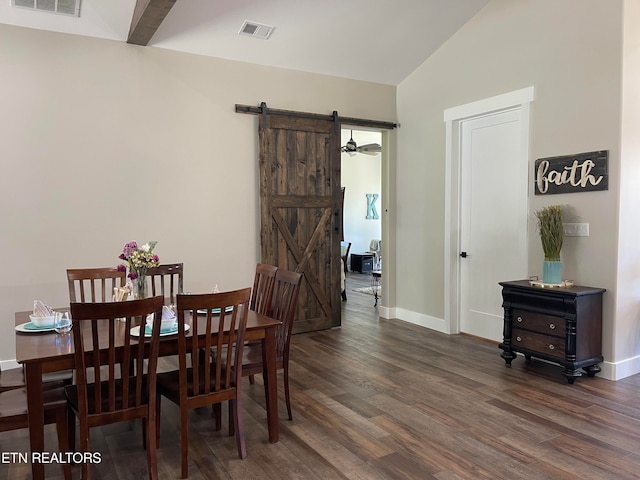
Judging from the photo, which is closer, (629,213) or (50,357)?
(50,357)

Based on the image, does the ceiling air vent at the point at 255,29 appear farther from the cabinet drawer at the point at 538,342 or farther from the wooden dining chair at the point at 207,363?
the cabinet drawer at the point at 538,342

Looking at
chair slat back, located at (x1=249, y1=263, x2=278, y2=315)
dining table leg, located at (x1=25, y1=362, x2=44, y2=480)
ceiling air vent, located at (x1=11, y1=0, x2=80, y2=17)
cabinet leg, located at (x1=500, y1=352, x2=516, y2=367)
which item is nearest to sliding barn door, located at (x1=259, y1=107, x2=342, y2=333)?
chair slat back, located at (x1=249, y1=263, x2=278, y2=315)

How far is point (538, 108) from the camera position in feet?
14.2

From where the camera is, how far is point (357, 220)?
11320mm

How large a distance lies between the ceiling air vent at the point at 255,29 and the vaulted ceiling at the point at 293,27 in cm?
5

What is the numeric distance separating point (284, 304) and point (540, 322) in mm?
2224

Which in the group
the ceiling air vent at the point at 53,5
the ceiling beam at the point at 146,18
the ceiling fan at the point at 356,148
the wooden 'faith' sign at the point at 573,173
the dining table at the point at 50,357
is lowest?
the dining table at the point at 50,357

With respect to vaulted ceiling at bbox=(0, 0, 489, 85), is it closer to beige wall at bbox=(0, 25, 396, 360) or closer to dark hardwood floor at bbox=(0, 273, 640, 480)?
beige wall at bbox=(0, 25, 396, 360)

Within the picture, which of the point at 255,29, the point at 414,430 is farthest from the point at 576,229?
the point at 255,29

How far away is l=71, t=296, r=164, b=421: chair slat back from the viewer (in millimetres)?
2078

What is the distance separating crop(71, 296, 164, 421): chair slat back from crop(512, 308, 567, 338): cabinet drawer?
307 centimetres

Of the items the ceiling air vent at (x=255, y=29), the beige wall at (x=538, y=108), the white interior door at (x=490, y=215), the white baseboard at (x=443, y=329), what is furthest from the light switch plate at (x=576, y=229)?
the ceiling air vent at (x=255, y=29)

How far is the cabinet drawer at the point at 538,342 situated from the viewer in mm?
3781

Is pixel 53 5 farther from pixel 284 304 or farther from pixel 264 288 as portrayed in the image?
pixel 284 304
